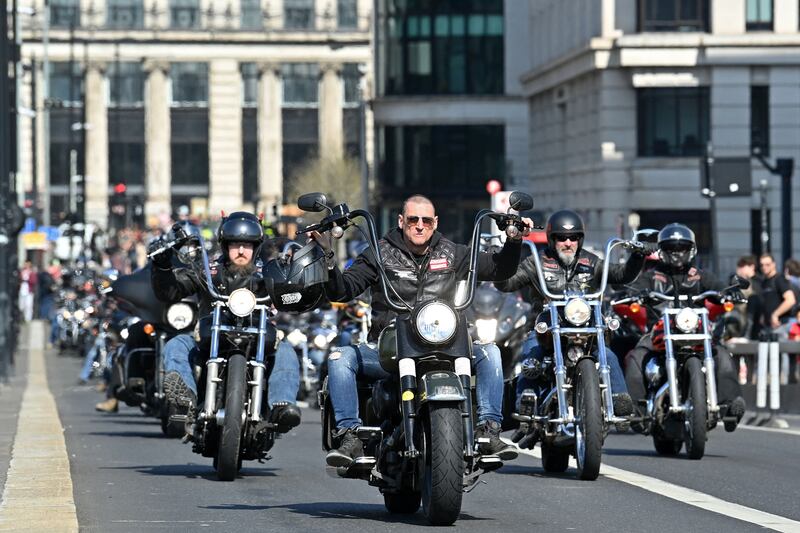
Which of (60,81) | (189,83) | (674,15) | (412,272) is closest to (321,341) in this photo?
(412,272)

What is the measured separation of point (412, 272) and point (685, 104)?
42.7 meters

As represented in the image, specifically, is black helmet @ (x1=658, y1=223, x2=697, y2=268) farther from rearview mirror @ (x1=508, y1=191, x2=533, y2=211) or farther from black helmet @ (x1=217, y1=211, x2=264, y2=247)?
rearview mirror @ (x1=508, y1=191, x2=533, y2=211)

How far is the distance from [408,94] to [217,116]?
24.1 m

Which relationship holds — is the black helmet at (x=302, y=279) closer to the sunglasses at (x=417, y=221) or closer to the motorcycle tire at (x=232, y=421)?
the sunglasses at (x=417, y=221)

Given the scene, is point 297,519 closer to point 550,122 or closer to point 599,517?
point 599,517

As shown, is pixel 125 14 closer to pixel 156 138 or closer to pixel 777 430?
pixel 156 138

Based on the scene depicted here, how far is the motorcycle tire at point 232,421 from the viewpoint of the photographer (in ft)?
44.1

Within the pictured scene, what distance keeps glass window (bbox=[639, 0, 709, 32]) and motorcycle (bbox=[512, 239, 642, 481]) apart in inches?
1535

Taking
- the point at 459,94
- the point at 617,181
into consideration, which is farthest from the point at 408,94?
the point at 617,181

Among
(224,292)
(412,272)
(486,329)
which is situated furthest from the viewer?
(486,329)

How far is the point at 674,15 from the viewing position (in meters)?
52.9

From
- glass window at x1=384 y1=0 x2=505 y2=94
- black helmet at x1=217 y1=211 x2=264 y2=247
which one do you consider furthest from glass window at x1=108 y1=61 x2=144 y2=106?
black helmet at x1=217 y1=211 x2=264 y2=247

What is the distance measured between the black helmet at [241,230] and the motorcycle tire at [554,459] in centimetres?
222

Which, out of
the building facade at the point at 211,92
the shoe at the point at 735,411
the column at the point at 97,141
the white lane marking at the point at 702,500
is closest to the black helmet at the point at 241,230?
the white lane marking at the point at 702,500
